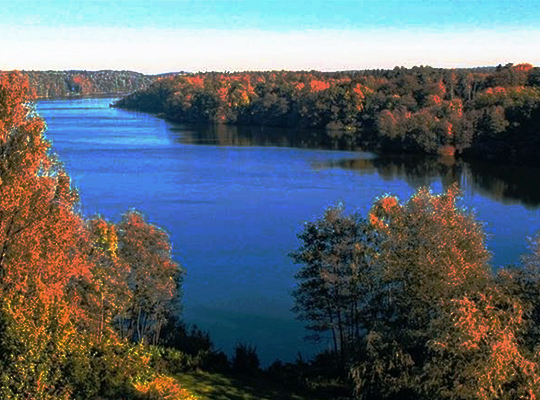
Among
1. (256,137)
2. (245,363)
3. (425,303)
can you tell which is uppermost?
(425,303)

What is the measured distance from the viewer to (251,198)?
38.7 meters

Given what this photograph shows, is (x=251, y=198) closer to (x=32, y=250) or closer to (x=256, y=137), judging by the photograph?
(x=32, y=250)

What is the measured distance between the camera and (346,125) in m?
82.3

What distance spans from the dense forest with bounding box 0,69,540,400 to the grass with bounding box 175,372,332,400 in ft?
0.31

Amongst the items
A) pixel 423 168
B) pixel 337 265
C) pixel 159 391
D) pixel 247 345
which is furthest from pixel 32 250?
pixel 423 168

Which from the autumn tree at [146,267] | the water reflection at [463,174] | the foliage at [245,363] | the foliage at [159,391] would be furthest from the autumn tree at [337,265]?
the water reflection at [463,174]

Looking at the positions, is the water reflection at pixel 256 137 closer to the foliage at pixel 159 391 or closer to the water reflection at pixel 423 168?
the water reflection at pixel 423 168

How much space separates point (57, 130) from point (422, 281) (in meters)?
74.6

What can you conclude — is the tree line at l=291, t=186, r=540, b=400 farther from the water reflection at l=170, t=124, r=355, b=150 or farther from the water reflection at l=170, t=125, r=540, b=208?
the water reflection at l=170, t=124, r=355, b=150

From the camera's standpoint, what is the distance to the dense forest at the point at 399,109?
5688 cm

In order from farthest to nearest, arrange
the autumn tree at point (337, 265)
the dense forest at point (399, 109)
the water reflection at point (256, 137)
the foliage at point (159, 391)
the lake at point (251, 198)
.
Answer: the water reflection at point (256, 137) < the dense forest at point (399, 109) < the lake at point (251, 198) < the autumn tree at point (337, 265) < the foliage at point (159, 391)

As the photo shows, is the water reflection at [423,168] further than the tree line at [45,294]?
Yes

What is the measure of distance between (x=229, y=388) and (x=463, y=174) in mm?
37159

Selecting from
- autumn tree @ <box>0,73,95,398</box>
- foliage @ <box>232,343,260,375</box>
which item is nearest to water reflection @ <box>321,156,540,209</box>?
foliage @ <box>232,343,260,375</box>
